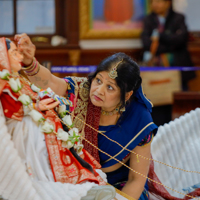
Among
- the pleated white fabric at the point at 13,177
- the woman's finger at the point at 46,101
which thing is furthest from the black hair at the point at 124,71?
the pleated white fabric at the point at 13,177

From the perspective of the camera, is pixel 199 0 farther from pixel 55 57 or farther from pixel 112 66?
pixel 112 66

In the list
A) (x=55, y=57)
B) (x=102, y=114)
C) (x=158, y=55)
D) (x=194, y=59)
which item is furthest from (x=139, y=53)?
(x=102, y=114)

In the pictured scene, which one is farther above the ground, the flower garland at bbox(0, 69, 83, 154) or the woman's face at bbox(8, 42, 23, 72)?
the woman's face at bbox(8, 42, 23, 72)

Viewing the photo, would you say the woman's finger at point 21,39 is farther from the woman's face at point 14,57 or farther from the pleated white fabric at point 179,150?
the pleated white fabric at point 179,150

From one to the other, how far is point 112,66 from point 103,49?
2.60 m

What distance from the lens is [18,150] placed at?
1103 millimetres

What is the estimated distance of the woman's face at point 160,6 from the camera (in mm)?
3902

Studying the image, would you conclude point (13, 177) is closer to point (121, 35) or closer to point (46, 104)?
point (46, 104)

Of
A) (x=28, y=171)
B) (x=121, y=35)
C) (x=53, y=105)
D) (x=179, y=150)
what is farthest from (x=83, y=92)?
(x=121, y=35)

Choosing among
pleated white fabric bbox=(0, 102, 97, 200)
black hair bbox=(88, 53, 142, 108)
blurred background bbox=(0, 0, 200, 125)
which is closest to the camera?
pleated white fabric bbox=(0, 102, 97, 200)

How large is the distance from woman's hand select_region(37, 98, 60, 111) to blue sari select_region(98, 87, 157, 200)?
0.49 meters

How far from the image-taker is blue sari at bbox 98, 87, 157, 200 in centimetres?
160

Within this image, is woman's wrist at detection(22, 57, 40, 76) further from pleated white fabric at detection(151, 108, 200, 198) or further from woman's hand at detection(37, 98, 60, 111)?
pleated white fabric at detection(151, 108, 200, 198)

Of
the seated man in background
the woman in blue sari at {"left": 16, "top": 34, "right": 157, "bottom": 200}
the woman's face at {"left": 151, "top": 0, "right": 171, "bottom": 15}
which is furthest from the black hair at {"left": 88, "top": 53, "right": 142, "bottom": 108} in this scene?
the woman's face at {"left": 151, "top": 0, "right": 171, "bottom": 15}
